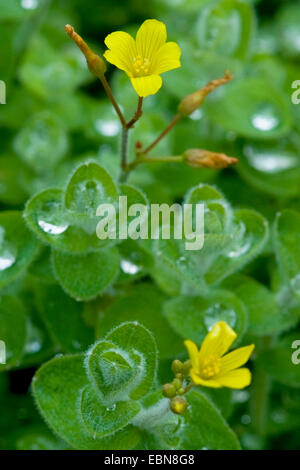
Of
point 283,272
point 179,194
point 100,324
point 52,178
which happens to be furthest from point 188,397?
point 52,178

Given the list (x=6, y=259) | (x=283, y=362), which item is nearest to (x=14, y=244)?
(x=6, y=259)

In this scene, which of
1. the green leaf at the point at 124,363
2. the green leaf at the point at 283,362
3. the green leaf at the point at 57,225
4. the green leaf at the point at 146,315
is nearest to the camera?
the green leaf at the point at 124,363

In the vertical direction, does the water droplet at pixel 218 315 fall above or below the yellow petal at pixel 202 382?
below

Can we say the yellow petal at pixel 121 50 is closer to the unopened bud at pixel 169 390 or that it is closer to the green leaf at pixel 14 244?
the green leaf at pixel 14 244

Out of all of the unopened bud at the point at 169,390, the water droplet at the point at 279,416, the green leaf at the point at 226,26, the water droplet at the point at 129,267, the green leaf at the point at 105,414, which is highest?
the green leaf at the point at 226,26

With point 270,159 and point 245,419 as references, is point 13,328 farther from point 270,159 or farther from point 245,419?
point 270,159

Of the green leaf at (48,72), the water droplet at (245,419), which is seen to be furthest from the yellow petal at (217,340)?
the green leaf at (48,72)
